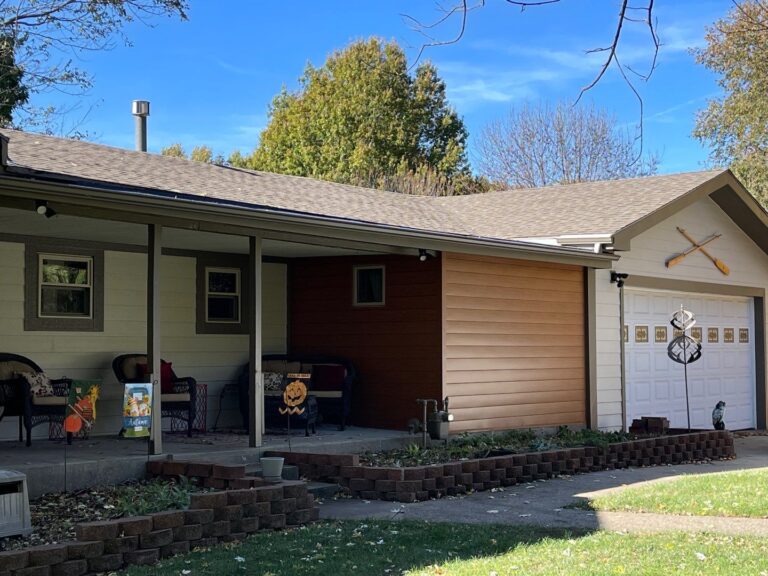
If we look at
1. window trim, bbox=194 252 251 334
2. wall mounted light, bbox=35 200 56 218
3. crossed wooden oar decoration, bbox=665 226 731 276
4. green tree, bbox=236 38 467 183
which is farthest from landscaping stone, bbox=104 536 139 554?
green tree, bbox=236 38 467 183

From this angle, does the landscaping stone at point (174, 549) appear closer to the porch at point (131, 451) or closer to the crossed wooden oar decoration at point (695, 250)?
the porch at point (131, 451)

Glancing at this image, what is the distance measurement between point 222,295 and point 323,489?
4.67 m

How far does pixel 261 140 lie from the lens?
41.3m

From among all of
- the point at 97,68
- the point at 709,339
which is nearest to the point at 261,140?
the point at 97,68

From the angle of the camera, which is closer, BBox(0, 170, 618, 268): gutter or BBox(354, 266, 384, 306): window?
BBox(0, 170, 618, 268): gutter

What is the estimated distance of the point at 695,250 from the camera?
16.5 meters

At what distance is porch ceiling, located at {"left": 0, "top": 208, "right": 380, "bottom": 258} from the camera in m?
9.77

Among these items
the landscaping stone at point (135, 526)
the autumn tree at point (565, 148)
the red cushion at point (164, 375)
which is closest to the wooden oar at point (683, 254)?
the red cushion at point (164, 375)

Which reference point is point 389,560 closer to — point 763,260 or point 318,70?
point 763,260

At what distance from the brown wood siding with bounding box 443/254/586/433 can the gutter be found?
521 mm

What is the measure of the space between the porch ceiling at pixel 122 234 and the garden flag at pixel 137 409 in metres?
1.67

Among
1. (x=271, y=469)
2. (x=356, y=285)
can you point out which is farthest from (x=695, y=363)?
(x=271, y=469)

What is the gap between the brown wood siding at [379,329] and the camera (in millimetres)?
12367

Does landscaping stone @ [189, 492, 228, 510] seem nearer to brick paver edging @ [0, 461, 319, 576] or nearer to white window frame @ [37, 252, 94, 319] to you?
brick paver edging @ [0, 461, 319, 576]
